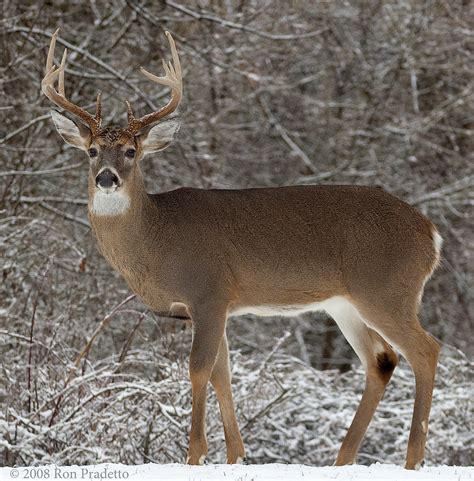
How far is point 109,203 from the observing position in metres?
7.36

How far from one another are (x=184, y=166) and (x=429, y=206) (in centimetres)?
413

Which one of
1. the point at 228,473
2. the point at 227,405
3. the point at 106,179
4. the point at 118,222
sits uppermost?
the point at 106,179

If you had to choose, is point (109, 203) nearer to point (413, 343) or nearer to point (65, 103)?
point (65, 103)

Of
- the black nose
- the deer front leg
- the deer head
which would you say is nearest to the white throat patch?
the deer head

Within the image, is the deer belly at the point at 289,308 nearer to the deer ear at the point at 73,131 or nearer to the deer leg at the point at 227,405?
the deer leg at the point at 227,405

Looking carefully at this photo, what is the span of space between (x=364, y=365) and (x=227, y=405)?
995 mm

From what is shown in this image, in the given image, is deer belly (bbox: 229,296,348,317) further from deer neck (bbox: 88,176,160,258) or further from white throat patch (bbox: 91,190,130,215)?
Result: white throat patch (bbox: 91,190,130,215)

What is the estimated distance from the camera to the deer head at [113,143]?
7.27m

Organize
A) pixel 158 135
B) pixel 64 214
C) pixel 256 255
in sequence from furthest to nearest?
pixel 64 214, pixel 158 135, pixel 256 255

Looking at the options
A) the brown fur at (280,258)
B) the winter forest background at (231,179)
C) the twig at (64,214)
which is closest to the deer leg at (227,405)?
the brown fur at (280,258)

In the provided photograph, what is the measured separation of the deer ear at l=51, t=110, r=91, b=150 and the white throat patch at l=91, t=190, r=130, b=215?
1.22 ft

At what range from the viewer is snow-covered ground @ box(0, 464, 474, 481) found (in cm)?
593

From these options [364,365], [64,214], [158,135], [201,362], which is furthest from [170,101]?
[64,214]

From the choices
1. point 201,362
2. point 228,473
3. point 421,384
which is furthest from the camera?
point 421,384
